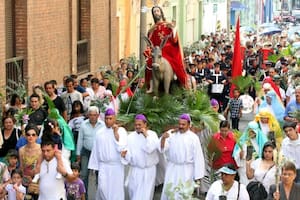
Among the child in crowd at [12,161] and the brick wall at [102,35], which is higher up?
the brick wall at [102,35]

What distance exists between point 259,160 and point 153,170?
7.96 ft

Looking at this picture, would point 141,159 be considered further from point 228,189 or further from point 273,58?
point 273,58

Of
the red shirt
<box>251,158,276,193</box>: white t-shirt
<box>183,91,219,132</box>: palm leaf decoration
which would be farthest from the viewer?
<box>183,91,219,132</box>: palm leaf decoration

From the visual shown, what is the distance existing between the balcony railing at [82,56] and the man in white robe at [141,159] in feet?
41.3

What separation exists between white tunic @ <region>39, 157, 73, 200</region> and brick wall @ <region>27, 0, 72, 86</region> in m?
9.81

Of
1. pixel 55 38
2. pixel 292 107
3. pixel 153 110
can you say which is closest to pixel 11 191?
pixel 153 110

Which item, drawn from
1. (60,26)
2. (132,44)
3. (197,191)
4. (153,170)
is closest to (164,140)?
(153,170)

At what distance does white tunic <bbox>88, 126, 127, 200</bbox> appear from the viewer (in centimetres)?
1442

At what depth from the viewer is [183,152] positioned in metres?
14.6

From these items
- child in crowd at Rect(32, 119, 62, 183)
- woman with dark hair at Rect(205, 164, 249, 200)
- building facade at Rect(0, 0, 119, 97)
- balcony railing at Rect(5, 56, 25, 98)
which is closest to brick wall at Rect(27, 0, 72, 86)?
building facade at Rect(0, 0, 119, 97)

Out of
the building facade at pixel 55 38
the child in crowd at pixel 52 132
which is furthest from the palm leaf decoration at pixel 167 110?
the building facade at pixel 55 38

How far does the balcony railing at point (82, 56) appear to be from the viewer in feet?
90.0

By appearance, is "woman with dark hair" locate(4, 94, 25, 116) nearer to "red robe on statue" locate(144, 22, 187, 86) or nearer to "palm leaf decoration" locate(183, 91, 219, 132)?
"red robe on statue" locate(144, 22, 187, 86)

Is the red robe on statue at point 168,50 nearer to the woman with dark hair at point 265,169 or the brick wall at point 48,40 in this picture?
the woman with dark hair at point 265,169
